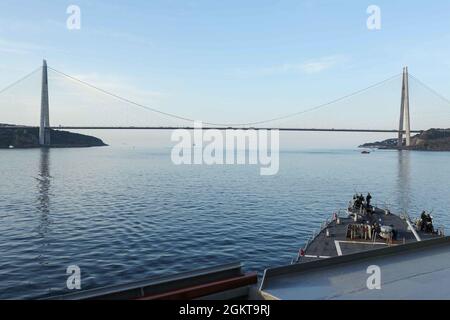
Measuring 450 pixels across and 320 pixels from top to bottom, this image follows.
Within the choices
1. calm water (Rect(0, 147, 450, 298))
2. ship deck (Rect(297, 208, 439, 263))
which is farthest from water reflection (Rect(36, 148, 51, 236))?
ship deck (Rect(297, 208, 439, 263))

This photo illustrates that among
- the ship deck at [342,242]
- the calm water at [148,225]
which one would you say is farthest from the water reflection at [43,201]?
the ship deck at [342,242]

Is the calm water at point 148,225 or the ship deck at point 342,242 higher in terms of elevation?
the ship deck at point 342,242

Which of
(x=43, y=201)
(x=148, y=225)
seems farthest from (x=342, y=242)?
(x=43, y=201)

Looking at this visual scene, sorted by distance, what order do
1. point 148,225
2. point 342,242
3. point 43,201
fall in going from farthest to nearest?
point 43,201, point 148,225, point 342,242

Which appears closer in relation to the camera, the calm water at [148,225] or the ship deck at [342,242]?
the ship deck at [342,242]

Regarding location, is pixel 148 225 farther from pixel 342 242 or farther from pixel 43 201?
pixel 43 201

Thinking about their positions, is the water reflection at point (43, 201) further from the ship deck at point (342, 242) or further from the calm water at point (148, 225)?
the ship deck at point (342, 242)

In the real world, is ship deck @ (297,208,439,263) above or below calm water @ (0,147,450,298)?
above

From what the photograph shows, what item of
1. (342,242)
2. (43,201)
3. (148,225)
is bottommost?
(148,225)

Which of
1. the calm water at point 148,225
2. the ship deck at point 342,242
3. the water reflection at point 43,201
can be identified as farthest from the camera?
the water reflection at point 43,201

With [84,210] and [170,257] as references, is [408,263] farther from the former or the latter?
[84,210]

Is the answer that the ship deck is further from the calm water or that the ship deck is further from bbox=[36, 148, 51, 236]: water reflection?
bbox=[36, 148, 51, 236]: water reflection

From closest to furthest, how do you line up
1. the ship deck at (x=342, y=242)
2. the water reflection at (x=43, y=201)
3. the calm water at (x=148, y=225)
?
1. the ship deck at (x=342, y=242)
2. the calm water at (x=148, y=225)
3. the water reflection at (x=43, y=201)
